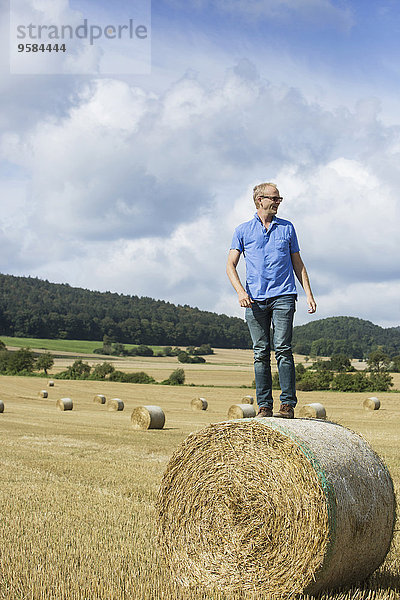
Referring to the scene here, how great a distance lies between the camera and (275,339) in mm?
5723

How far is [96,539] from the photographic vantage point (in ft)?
20.4

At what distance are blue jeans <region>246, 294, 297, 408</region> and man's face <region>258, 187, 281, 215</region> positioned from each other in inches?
32.2

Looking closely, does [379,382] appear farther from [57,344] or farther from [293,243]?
[57,344]

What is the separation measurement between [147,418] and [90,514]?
13.5m

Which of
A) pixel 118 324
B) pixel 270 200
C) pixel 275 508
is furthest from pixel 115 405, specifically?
pixel 118 324

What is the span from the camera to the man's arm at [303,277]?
19.3 ft

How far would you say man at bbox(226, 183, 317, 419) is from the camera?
570 cm

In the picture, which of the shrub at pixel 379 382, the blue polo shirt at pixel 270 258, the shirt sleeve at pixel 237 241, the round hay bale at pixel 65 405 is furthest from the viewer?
the shrub at pixel 379 382

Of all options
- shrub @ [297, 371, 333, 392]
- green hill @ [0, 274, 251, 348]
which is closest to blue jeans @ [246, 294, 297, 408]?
shrub @ [297, 371, 333, 392]

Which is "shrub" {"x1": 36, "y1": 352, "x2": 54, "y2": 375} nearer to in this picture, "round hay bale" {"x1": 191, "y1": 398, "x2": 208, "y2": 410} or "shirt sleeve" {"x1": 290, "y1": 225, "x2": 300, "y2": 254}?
"round hay bale" {"x1": 191, "y1": 398, "x2": 208, "y2": 410}

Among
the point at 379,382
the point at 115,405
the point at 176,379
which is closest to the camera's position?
the point at 115,405

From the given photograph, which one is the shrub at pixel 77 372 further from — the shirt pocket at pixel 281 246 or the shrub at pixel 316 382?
the shirt pocket at pixel 281 246

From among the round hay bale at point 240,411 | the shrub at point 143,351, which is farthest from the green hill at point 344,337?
the round hay bale at point 240,411

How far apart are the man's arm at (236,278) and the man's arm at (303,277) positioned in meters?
0.54
